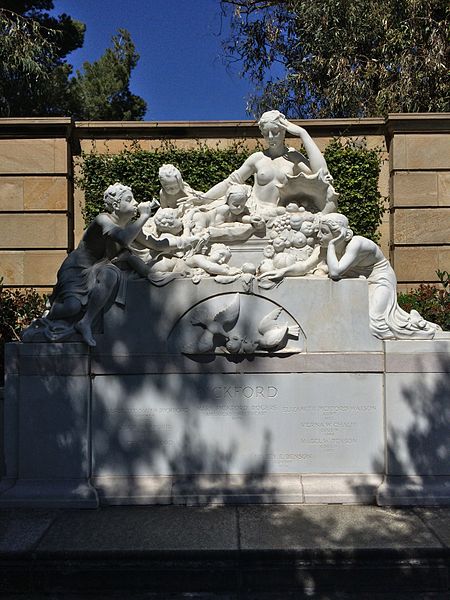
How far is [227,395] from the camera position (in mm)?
5457

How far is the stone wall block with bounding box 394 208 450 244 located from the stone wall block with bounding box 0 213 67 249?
634 cm

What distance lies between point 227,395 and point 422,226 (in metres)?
7.20

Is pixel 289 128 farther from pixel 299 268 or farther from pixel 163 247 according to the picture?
pixel 163 247

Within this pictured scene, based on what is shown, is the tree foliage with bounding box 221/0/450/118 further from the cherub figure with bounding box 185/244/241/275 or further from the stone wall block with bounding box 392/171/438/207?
the cherub figure with bounding box 185/244/241/275

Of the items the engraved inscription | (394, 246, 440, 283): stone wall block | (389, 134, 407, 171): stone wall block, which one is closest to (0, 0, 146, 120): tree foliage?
(389, 134, 407, 171): stone wall block

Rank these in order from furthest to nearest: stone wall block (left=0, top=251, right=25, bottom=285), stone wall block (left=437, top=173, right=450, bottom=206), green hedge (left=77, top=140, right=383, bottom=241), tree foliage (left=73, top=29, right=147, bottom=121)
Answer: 1. tree foliage (left=73, top=29, right=147, bottom=121)
2. green hedge (left=77, top=140, right=383, bottom=241)
3. stone wall block (left=437, top=173, right=450, bottom=206)
4. stone wall block (left=0, top=251, right=25, bottom=285)

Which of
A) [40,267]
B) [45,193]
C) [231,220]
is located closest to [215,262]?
[231,220]

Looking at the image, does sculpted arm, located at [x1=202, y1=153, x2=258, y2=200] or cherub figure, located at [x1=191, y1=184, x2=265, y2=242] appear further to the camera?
sculpted arm, located at [x1=202, y1=153, x2=258, y2=200]

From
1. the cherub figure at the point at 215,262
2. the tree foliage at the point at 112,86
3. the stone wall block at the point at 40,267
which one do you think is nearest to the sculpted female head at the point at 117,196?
the cherub figure at the point at 215,262

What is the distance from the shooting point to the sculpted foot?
209 inches

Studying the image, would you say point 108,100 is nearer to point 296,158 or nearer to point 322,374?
point 296,158

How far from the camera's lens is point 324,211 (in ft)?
20.2

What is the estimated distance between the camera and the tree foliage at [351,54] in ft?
43.5

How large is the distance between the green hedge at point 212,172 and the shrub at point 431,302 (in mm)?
1618
